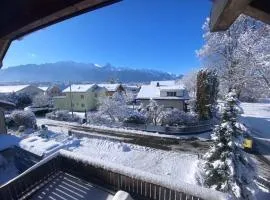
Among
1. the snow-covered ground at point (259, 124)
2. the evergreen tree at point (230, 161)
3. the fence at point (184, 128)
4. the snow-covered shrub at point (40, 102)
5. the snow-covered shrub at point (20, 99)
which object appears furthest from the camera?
the snow-covered shrub at point (20, 99)

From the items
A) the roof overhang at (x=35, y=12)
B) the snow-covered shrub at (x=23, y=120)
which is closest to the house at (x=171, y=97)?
the snow-covered shrub at (x=23, y=120)

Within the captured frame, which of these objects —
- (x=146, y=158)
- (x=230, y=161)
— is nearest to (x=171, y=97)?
(x=146, y=158)

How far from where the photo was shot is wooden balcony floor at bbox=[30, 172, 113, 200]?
194 inches

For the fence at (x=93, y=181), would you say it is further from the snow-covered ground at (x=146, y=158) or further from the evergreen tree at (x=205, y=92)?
the evergreen tree at (x=205, y=92)

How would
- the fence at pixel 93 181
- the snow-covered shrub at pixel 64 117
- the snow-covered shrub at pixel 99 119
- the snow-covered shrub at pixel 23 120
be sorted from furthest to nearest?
the snow-covered shrub at pixel 64 117
the snow-covered shrub at pixel 99 119
the snow-covered shrub at pixel 23 120
the fence at pixel 93 181

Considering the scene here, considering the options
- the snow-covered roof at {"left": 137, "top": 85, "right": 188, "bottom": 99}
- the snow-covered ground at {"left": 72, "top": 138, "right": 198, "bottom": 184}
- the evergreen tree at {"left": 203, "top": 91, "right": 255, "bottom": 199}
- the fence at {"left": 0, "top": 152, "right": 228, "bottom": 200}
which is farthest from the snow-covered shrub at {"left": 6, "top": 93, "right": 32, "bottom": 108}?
the evergreen tree at {"left": 203, "top": 91, "right": 255, "bottom": 199}

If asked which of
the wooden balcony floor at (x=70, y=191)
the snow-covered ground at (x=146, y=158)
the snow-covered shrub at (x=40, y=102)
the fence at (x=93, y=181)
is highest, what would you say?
the snow-covered shrub at (x=40, y=102)

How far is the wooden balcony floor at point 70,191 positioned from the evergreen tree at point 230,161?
6053 mm

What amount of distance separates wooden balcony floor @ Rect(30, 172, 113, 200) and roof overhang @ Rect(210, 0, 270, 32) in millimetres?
4702

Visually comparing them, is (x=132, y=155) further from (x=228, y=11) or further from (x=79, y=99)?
(x=79, y=99)

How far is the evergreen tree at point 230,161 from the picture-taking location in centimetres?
852

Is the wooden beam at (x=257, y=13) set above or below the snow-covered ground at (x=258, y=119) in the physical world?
above

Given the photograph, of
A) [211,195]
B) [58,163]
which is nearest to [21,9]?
[211,195]

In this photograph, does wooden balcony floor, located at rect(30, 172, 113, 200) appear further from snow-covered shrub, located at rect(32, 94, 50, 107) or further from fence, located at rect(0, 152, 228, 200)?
snow-covered shrub, located at rect(32, 94, 50, 107)
